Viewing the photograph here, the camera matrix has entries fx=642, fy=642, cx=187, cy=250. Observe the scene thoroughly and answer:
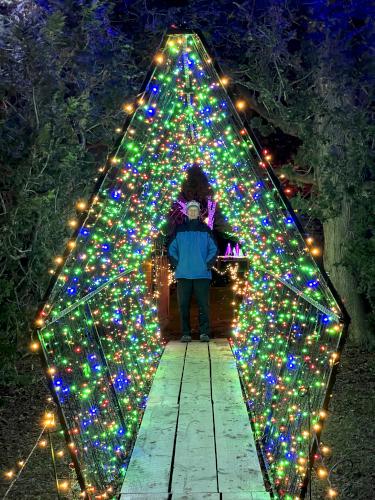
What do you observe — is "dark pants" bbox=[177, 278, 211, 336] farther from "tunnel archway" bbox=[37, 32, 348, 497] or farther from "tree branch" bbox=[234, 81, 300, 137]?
"tree branch" bbox=[234, 81, 300, 137]

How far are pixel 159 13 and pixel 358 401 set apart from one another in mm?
5575

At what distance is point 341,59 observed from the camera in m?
7.47

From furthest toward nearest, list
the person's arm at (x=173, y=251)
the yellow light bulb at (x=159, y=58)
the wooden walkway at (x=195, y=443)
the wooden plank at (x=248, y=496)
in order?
1. the person's arm at (x=173, y=251)
2. the yellow light bulb at (x=159, y=58)
3. the wooden walkway at (x=195, y=443)
4. the wooden plank at (x=248, y=496)

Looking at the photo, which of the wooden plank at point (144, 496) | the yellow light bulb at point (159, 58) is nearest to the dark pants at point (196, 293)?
the yellow light bulb at point (159, 58)

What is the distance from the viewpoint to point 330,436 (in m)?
4.76

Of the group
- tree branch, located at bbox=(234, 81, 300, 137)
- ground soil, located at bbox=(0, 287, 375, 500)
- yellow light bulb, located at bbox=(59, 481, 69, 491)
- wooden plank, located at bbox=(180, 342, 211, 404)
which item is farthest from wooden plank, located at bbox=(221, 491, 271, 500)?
tree branch, located at bbox=(234, 81, 300, 137)

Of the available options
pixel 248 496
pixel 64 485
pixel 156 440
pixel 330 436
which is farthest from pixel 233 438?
pixel 330 436

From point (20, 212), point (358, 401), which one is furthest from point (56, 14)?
point (358, 401)

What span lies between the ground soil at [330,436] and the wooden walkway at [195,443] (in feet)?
1.86

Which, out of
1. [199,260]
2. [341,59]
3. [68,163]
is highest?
[341,59]

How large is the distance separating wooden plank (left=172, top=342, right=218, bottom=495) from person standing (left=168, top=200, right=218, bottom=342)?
3.98 ft

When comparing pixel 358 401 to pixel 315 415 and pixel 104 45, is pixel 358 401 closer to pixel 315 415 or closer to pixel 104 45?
pixel 315 415

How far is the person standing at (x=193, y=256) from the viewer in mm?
6531

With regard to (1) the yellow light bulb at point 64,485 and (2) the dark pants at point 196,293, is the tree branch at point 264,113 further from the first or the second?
(1) the yellow light bulb at point 64,485
